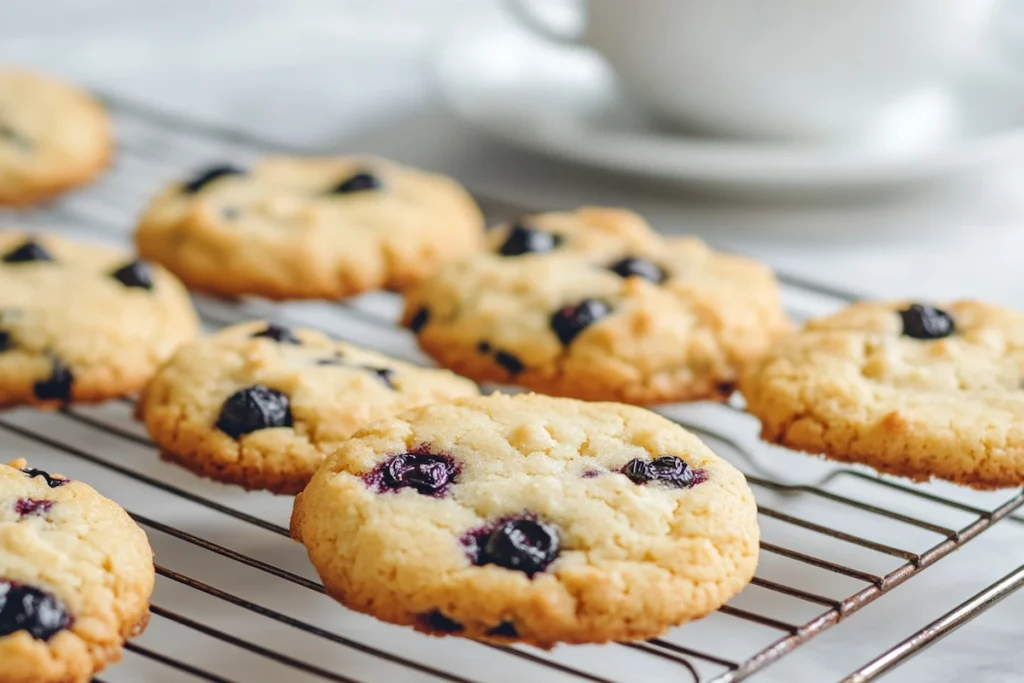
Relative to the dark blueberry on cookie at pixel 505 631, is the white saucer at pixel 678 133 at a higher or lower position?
higher

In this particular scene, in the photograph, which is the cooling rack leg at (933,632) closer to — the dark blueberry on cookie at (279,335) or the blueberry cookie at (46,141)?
the dark blueberry on cookie at (279,335)

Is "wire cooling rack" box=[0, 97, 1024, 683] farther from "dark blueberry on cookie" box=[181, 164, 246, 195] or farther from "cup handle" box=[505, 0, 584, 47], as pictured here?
"cup handle" box=[505, 0, 584, 47]

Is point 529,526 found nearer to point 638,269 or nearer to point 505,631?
point 505,631

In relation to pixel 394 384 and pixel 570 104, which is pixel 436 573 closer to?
pixel 394 384

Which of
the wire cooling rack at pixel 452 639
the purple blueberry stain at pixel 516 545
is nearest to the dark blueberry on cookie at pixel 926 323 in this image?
the wire cooling rack at pixel 452 639

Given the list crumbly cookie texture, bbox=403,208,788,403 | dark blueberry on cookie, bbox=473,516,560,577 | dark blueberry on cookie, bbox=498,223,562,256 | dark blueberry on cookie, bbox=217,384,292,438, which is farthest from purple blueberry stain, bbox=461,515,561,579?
dark blueberry on cookie, bbox=498,223,562,256
